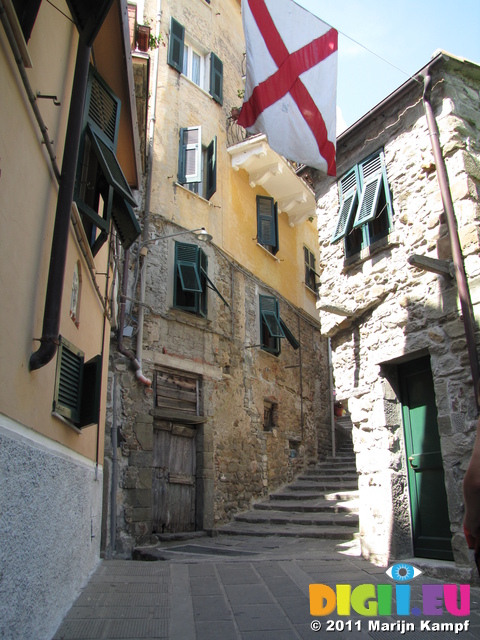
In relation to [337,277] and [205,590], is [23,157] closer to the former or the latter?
[205,590]

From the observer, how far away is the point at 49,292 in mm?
3004

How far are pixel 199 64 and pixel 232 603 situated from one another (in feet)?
41.8

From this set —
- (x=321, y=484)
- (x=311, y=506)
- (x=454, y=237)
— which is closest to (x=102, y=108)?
(x=454, y=237)

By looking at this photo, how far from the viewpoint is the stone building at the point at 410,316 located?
17.1 feet

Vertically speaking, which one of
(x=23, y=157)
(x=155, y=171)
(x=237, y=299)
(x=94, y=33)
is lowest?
(x=23, y=157)

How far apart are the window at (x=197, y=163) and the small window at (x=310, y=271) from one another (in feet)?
17.1

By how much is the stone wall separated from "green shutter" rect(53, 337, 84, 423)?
163 inches

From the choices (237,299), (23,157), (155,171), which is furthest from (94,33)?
(237,299)

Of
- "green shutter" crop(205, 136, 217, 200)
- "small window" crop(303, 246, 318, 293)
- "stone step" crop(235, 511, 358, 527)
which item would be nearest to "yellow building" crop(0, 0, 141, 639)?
"stone step" crop(235, 511, 358, 527)

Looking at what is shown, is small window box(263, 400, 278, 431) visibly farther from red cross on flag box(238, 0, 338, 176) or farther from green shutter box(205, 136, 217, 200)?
red cross on flag box(238, 0, 338, 176)

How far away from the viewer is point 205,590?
4555 millimetres

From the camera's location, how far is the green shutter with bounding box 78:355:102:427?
4410mm

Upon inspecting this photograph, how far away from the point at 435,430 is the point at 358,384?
1.26 m

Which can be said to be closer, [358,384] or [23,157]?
[23,157]
